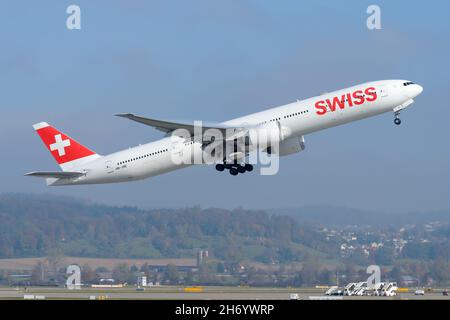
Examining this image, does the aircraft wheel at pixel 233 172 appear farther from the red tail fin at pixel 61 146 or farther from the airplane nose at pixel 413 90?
the airplane nose at pixel 413 90

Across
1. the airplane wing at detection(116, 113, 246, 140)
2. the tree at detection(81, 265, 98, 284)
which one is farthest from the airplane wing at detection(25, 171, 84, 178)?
the tree at detection(81, 265, 98, 284)

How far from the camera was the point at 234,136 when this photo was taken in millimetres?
51594

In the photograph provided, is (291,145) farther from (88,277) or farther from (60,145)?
(88,277)

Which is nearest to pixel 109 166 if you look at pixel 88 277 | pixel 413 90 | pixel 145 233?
pixel 413 90

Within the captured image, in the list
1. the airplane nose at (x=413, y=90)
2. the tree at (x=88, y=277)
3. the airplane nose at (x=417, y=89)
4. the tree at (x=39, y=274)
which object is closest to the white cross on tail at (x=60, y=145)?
the tree at (x=88, y=277)

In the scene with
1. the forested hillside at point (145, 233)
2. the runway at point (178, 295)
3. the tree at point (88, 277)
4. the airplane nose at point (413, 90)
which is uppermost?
the airplane nose at point (413, 90)

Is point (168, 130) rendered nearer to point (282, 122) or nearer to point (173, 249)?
point (282, 122)

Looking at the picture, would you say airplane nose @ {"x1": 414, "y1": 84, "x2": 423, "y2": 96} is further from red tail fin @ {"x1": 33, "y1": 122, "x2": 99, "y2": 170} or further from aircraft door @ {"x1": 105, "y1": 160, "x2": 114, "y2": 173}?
red tail fin @ {"x1": 33, "y1": 122, "x2": 99, "y2": 170}

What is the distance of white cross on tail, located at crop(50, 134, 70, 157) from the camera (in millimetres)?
57938

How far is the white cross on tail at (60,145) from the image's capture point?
2281 inches

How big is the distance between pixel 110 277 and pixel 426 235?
2500 inches

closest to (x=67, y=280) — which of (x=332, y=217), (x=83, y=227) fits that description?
(x=83, y=227)

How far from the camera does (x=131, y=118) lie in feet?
162

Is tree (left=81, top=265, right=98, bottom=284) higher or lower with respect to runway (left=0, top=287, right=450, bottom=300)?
higher
